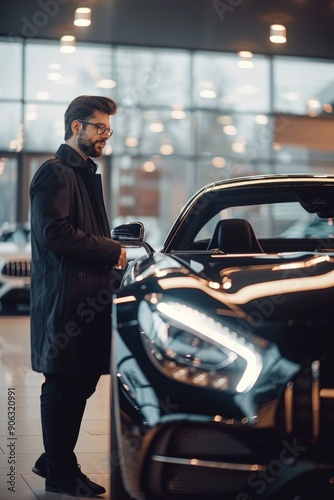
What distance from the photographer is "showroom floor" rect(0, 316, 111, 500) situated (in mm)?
4016

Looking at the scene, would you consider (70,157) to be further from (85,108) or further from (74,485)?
(74,485)

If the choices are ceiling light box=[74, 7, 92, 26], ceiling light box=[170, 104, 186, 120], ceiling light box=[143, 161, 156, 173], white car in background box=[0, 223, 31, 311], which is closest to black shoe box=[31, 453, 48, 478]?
white car in background box=[0, 223, 31, 311]

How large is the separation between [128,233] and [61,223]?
2.50 ft

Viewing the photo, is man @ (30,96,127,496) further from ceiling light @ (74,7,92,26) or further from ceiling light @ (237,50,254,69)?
ceiling light @ (237,50,254,69)

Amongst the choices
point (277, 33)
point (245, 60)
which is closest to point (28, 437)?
point (277, 33)

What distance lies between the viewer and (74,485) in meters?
3.81

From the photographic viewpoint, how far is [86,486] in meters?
3.84

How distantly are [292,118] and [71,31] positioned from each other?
582 centimetres

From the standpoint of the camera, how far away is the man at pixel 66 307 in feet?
12.4

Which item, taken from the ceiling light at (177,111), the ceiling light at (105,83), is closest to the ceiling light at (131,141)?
the ceiling light at (177,111)

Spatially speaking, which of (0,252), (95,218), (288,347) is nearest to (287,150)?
(0,252)

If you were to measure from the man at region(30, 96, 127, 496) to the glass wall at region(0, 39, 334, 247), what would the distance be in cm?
1504

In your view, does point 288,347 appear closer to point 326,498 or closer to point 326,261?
point 326,498

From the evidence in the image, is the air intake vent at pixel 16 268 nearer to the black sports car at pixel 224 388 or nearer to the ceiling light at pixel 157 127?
the ceiling light at pixel 157 127
